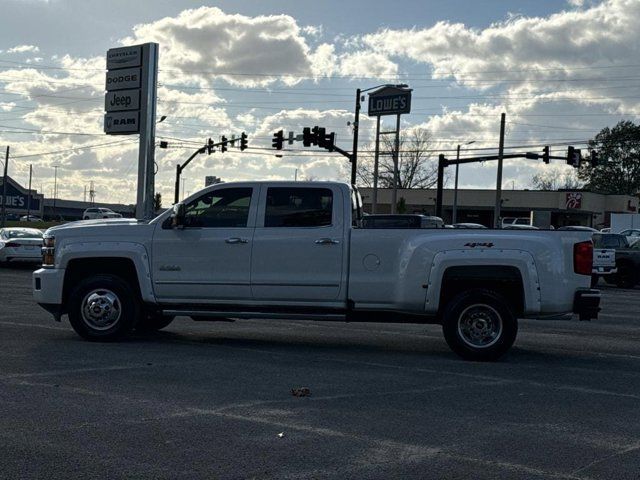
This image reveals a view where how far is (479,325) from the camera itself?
31.9 feet

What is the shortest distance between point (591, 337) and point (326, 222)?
4.91 metres

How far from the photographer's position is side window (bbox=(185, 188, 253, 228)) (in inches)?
411

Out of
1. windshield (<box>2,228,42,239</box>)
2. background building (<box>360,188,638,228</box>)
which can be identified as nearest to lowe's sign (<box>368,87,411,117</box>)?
background building (<box>360,188,638,228</box>)

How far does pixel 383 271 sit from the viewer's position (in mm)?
9883

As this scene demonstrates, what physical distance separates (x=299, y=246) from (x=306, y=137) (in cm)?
2959

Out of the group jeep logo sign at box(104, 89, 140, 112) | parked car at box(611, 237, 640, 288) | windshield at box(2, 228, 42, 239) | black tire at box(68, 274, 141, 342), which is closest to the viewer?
black tire at box(68, 274, 141, 342)

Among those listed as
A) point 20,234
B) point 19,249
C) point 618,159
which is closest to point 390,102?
point 20,234

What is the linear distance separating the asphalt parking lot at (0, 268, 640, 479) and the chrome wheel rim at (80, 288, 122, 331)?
0.36 m

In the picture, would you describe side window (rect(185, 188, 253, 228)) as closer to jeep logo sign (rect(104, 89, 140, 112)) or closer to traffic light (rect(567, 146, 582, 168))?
jeep logo sign (rect(104, 89, 140, 112))

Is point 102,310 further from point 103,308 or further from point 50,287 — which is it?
point 50,287

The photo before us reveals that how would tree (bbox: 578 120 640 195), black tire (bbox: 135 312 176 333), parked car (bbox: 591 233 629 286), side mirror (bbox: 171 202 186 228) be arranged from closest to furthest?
side mirror (bbox: 171 202 186 228) < black tire (bbox: 135 312 176 333) < parked car (bbox: 591 233 629 286) < tree (bbox: 578 120 640 195)

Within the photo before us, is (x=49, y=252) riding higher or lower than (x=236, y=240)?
lower

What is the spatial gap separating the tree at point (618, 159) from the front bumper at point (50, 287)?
105 m

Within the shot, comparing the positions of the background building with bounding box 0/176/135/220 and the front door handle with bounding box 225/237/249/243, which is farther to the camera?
the background building with bounding box 0/176/135/220
